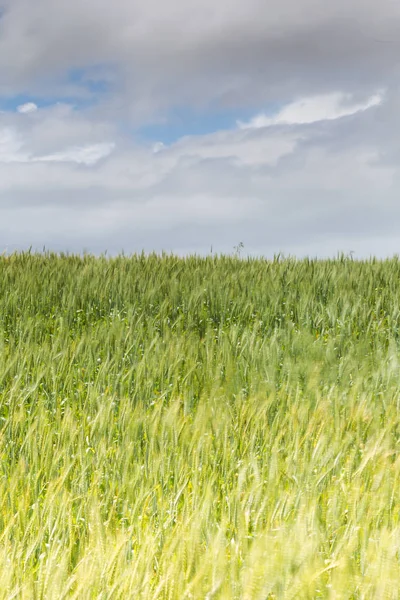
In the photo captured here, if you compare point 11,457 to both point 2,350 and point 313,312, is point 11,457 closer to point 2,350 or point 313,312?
point 2,350

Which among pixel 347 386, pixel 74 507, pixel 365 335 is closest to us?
pixel 74 507

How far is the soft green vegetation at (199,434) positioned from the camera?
69.3 inches

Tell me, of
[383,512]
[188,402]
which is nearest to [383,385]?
[188,402]

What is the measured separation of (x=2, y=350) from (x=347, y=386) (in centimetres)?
253

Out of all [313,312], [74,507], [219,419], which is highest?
[313,312]

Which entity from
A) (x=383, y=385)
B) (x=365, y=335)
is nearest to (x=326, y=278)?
(x=365, y=335)

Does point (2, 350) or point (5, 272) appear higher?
point (5, 272)

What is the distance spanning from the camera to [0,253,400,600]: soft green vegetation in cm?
176

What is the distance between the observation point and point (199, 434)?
10.4ft

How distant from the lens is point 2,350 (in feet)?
16.2

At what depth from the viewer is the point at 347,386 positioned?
430 cm

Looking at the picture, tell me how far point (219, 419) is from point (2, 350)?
2231 mm

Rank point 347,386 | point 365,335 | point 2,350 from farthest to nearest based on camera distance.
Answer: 1. point 365,335
2. point 2,350
3. point 347,386

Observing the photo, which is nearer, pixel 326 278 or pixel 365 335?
pixel 365 335
